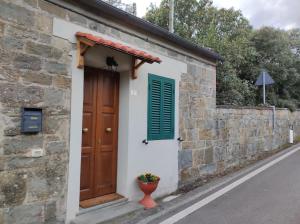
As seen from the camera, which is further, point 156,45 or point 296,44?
point 296,44

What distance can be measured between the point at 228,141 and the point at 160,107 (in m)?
3.41

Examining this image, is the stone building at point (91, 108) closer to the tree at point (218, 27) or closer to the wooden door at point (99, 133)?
the wooden door at point (99, 133)

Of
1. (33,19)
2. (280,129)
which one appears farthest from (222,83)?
(33,19)

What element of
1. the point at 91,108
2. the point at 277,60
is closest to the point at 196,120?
the point at 91,108

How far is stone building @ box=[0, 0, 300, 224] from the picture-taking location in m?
3.61

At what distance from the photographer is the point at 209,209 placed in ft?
16.6

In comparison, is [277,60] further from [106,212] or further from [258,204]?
[106,212]

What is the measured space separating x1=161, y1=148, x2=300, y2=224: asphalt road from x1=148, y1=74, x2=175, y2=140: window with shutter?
168 cm

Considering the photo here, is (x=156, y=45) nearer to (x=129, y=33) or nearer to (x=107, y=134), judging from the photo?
(x=129, y=33)

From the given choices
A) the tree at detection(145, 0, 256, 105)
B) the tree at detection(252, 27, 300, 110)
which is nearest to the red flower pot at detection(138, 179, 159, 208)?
the tree at detection(145, 0, 256, 105)

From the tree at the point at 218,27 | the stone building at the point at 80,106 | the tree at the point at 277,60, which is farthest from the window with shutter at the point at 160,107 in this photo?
the tree at the point at 277,60

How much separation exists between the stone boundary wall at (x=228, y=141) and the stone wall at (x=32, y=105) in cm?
332

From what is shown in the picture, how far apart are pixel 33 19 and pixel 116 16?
5.02ft

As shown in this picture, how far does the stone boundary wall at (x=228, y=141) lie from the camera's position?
6953 millimetres
